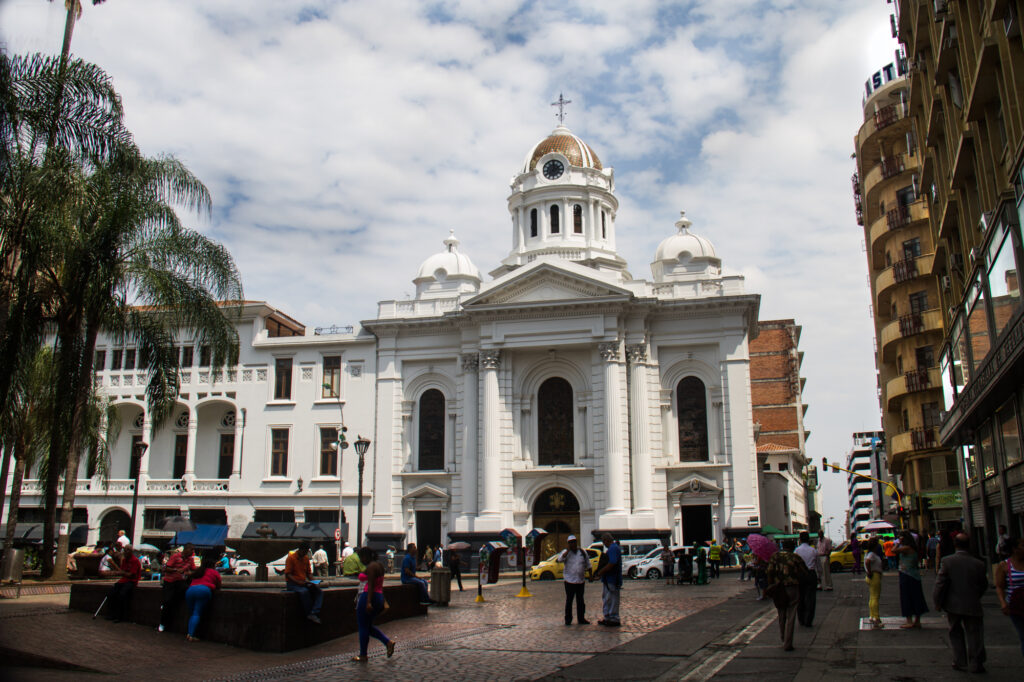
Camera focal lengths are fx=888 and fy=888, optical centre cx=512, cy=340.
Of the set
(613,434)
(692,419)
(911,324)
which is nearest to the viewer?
(911,324)

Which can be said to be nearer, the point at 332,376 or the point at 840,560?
the point at 840,560

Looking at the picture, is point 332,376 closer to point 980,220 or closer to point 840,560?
point 840,560

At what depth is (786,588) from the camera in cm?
1227

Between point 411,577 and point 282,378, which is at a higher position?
point 282,378

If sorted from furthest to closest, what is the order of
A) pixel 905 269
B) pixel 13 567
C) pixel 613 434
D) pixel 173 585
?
pixel 613 434 → pixel 905 269 → pixel 13 567 → pixel 173 585

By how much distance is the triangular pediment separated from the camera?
44344mm

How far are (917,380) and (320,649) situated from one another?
3468 cm

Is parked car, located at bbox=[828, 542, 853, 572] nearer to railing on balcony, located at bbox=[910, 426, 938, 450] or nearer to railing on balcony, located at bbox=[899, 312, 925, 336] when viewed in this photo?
railing on balcony, located at bbox=[910, 426, 938, 450]

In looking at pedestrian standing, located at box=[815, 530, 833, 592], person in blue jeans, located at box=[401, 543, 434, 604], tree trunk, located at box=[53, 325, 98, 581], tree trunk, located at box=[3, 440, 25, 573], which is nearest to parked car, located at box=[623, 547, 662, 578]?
pedestrian standing, located at box=[815, 530, 833, 592]

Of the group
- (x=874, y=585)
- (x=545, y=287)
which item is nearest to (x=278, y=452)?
(x=545, y=287)

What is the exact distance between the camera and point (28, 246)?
1933 cm

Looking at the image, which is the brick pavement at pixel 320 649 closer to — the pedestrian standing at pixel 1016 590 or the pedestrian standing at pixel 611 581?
the pedestrian standing at pixel 611 581

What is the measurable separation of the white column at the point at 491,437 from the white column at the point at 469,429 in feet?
3.09

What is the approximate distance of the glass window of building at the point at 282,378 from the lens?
→ 49.1 meters
